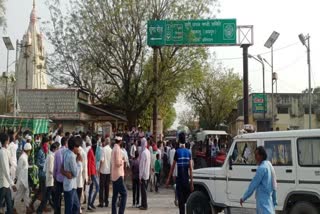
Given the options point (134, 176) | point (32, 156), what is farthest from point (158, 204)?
point (32, 156)

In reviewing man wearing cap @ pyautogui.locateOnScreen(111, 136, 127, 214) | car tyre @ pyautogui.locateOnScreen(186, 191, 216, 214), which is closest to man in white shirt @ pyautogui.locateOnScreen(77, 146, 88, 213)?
man wearing cap @ pyautogui.locateOnScreen(111, 136, 127, 214)

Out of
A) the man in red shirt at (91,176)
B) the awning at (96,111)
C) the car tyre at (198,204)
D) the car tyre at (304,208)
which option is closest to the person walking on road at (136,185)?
the man in red shirt at (91,176)

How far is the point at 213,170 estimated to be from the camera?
11625 mm

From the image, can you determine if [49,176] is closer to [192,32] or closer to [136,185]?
[136,185]

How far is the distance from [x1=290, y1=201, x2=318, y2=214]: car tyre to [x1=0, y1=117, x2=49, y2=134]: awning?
11.6 m

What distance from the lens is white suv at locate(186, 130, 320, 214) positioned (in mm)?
9852

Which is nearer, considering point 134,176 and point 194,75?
point 134,176

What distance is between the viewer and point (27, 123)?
770 inches

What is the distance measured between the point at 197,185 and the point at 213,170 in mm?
666

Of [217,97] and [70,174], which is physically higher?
[217,97]

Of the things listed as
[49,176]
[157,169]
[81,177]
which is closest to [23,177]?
[49,176]

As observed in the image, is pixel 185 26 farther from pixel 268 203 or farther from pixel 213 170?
pixel 268 203

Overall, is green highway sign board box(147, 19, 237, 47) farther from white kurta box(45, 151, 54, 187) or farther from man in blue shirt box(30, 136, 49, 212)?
white kurta box(45, 151, 54, 187)

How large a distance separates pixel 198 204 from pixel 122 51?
67.3 ft
